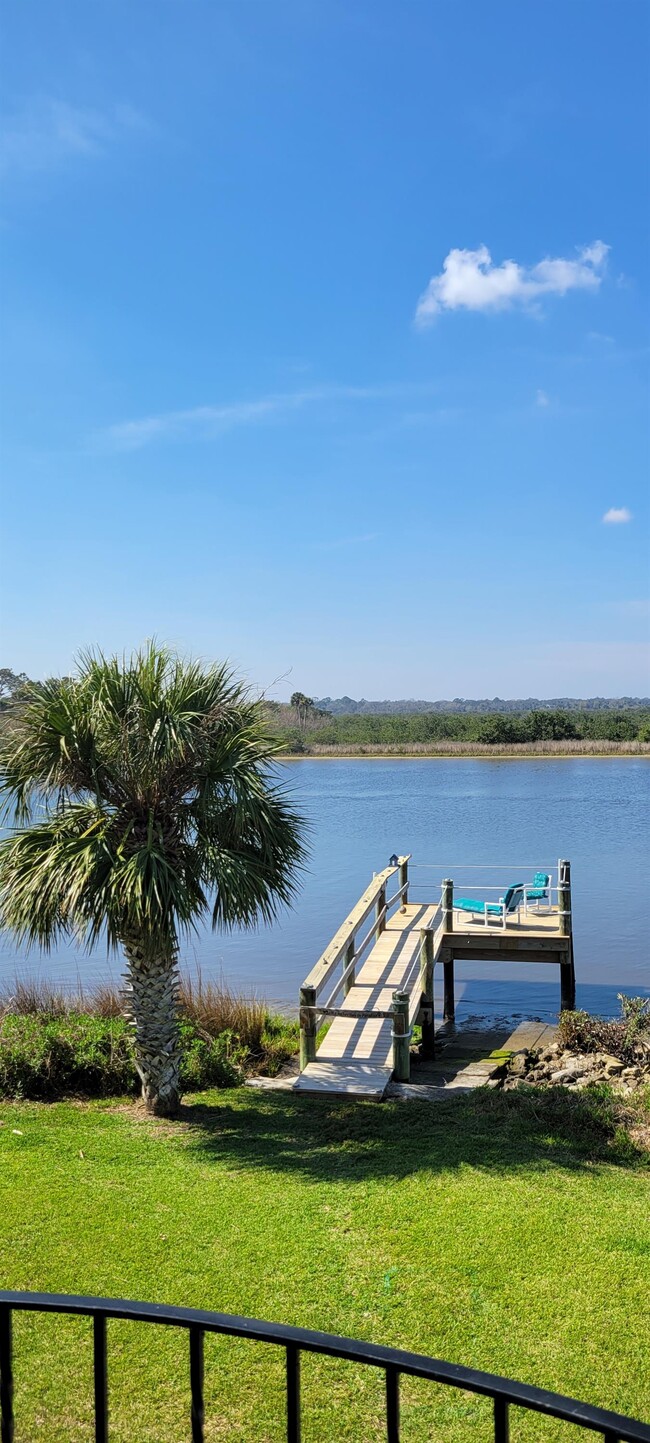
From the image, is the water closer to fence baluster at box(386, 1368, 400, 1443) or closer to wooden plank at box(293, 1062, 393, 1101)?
wooden plank at box(293, 1062, 393, 1101)

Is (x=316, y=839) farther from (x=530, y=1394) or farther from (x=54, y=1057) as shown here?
(x=530, y=1394)

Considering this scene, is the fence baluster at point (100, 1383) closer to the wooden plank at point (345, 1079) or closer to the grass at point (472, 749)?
the wooden plank at point (345, 1079)

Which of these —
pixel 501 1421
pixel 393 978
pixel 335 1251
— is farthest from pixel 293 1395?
pixel 393 978

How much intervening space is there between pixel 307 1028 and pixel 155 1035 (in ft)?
9.10

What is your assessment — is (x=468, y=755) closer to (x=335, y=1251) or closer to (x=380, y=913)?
(x=380, y=913)

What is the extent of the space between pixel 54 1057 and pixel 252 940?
14.5 meters

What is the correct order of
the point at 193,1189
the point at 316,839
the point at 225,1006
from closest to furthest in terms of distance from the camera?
the point at 193,1189 → the point at 225,1006 → the point at 316,839

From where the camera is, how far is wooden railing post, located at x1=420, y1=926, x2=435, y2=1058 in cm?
1535

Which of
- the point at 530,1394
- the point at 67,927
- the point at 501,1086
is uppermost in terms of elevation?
the point at 530,1394

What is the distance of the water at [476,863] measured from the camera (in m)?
21.1

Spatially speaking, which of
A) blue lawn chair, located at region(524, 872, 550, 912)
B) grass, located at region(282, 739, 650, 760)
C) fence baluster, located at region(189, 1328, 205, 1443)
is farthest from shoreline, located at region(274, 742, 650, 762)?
fence baluster, located at region(189, 1328, 205, 1443)

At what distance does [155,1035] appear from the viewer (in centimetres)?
1041

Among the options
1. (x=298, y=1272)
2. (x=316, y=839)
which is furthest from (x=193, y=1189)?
(x=316, y=839)

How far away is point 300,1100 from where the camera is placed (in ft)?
37.1
